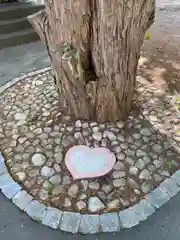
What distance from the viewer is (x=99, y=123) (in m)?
2.40

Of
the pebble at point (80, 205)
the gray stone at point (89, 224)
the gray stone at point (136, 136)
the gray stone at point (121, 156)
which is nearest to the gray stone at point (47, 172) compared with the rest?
the pebble at point (80, 205)

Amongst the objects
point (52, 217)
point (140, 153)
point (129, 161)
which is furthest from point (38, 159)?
point (140, 153)

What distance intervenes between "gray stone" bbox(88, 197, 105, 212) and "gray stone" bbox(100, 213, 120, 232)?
60mm

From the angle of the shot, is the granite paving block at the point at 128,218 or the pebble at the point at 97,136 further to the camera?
the pebble at the point at 97,136

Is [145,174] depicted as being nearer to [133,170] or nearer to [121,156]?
[133,170]

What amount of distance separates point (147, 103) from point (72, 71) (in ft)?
3.40

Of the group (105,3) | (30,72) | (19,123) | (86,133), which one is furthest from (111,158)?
(30,72)

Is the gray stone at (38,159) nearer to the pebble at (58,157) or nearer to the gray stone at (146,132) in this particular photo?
the pebble at (58,157)

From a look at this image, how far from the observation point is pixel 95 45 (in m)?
2.02

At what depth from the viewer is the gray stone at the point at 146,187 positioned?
1905 mm

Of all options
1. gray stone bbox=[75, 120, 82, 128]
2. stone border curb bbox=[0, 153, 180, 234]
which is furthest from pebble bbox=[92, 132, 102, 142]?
stone border curb bbox=[0, 153, 180, 234]

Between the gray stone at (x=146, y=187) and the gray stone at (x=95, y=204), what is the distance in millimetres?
342

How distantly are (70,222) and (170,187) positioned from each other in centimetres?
80

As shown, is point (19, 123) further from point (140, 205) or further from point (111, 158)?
point (140, 205)
